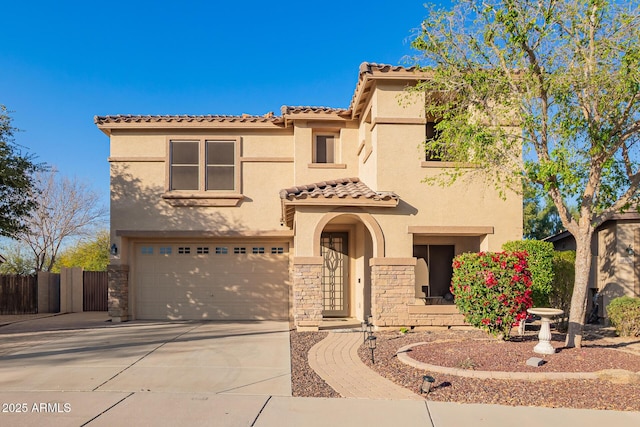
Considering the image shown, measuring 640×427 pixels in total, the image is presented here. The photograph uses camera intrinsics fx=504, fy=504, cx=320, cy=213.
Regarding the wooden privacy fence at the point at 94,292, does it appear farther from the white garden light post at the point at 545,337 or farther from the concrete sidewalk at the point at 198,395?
the white garden light post at the point at 545,337

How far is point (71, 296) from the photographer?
1986 cm

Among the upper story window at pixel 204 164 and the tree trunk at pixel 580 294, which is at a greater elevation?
the upper story window at pixel 204 164

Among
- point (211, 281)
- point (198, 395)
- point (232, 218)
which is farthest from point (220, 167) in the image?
point (198, 395)

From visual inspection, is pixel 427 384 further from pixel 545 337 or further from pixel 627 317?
pixel 627 317

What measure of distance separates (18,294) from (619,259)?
2059 cm

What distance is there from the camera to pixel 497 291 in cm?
965

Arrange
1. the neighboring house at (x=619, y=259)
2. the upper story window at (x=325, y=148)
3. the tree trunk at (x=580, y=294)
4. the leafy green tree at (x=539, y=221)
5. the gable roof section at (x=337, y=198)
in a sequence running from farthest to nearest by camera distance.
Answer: the leafy green tree at (x=539, y=221) < the upper story window at (x=325, y=148) < the neighboring house at (x=619, y=259) < the gable roof section at (x=337, y=198) < the tree trunk at (x=580, y=294)

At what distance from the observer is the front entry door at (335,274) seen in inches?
617

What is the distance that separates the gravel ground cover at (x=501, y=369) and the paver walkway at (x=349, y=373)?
0.17 m

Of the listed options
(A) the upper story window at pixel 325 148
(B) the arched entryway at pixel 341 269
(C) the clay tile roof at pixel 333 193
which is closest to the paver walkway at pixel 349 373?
(C) the clay tile roof at pixel 333 193

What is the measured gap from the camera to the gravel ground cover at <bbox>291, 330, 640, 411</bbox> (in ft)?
22.0

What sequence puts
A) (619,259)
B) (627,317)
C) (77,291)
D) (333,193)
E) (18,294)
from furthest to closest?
(77,291) → (18,294) → (619,259) → (333,193) → (627,317)

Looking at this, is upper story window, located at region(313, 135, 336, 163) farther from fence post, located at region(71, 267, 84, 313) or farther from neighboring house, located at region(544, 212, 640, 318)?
fence post, located at region(71, 267, 84, 313)

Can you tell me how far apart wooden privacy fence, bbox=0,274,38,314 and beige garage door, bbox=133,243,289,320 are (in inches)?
247
